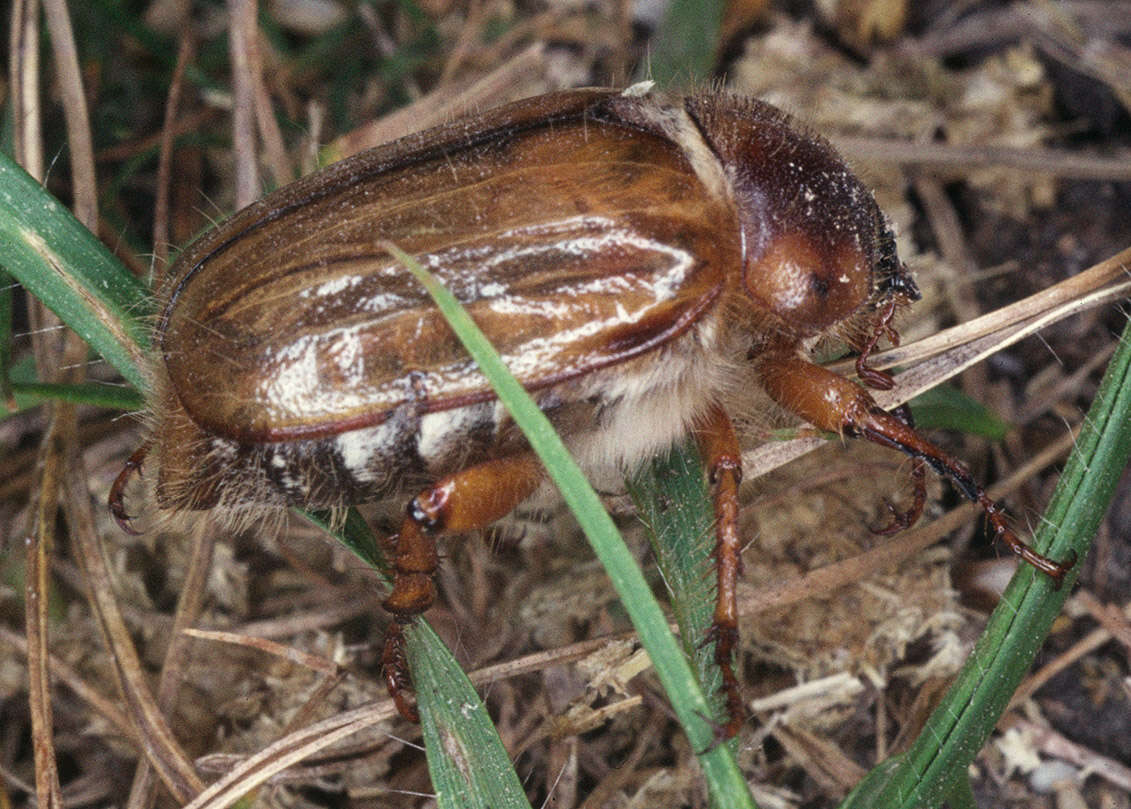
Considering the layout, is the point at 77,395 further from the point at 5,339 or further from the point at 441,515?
the point at 441,515

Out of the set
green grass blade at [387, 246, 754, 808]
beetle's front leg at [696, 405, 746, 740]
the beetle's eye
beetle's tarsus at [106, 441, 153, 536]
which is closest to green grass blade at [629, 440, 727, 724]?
beetle's front leg at [696, 405, 746, 740]

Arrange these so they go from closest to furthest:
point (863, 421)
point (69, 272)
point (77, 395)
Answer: point (863, 421), point (69, 272), point (77, 395)

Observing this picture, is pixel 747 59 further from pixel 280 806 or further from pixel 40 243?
pixel 280 806

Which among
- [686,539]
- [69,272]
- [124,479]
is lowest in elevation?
[686,539]

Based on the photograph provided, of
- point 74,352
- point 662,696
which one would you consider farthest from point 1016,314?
point 74,352

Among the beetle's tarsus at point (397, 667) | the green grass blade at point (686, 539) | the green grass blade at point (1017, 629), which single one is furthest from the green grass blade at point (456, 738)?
the green grass blade at point (1017, 629)

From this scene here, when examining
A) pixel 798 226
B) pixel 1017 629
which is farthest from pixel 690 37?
pixel 1017 629
